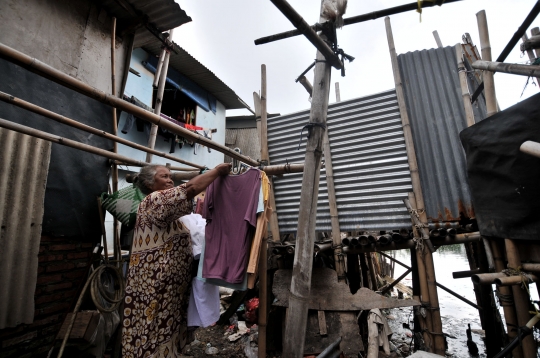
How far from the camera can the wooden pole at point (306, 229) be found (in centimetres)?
218

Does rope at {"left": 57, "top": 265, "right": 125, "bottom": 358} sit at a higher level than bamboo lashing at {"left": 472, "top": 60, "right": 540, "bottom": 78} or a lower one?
lower

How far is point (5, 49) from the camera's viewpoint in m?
1.34

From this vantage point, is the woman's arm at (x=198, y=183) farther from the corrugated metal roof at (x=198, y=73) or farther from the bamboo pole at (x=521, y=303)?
the corrugated metal roof at (x=198, y=73)

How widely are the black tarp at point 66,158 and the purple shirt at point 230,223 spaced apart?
2079mm

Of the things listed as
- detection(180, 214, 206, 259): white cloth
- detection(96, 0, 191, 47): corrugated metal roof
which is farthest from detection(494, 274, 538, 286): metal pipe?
detection(96, 0, 191, 47): corrugated metal roof

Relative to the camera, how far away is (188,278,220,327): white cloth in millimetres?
2502

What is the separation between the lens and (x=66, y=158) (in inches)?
137

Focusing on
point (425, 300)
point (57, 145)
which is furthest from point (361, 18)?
point (57, 145)

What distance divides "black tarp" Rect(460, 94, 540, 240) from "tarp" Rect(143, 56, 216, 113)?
32.5 feet

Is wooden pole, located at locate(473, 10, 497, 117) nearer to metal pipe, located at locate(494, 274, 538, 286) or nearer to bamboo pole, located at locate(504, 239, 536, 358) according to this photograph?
bamboo pole, located at locate(504, 239, 536, 358)

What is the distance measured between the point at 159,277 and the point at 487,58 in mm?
4357

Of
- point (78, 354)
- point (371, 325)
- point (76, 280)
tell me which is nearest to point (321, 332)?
point (371, 325)

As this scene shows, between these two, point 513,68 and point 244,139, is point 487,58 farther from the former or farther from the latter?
point 244,139

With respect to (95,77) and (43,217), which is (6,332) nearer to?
(43,217)
